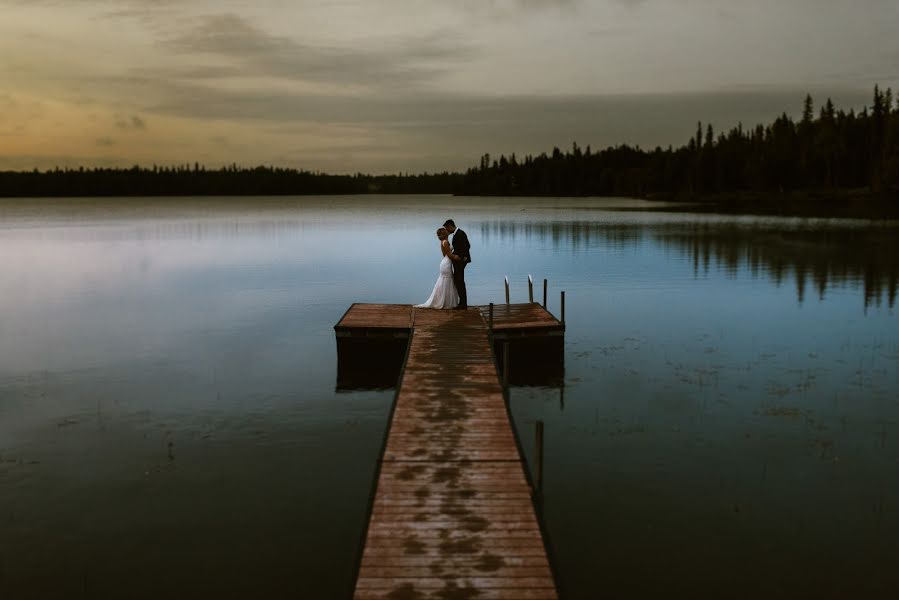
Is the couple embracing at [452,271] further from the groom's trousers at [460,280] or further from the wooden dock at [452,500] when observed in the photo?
the wooden dock at [452,500]

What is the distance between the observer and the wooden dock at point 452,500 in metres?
8.95

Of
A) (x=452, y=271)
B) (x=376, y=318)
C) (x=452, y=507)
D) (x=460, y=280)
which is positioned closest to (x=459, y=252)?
(x=452, y=271)

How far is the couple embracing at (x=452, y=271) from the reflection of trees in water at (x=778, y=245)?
19076 millimetres

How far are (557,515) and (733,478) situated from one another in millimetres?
3768

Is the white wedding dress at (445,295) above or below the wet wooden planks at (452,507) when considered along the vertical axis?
above

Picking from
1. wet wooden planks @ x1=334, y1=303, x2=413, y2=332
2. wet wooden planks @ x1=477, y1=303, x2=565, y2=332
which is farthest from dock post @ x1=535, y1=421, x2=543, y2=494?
wet wooden planks @ x1=334, y1=303, x2=413, y2=332

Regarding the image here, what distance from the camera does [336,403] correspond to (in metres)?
20.2

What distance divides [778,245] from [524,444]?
50.7 metres

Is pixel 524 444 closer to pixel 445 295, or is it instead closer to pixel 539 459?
pixel 539 459

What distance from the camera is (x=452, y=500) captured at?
36.0 ft

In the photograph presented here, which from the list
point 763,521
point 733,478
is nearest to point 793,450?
point 733,478

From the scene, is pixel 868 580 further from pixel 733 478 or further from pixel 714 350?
pixel 714 350

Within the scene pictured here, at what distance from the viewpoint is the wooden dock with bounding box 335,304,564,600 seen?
29.3ft

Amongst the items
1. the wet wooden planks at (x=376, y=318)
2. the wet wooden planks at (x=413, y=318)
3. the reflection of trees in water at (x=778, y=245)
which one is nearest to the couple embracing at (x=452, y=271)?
the wet wooden planks at (x=413, y=318)
